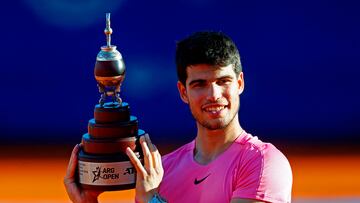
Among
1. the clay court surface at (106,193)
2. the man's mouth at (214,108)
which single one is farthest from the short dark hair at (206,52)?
the clay court surface at (106,193)

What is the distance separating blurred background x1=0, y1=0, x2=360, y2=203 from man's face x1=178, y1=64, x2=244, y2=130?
7.94 m

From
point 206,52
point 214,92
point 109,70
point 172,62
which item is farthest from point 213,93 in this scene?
point 172,62

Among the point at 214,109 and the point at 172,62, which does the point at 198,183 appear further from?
the point at 172,62

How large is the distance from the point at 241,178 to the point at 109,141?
64 cm

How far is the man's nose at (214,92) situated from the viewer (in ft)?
12.0

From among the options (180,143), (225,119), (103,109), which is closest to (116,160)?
(103,109)

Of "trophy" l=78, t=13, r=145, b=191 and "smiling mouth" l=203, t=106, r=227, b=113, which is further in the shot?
"trophy" l=78, t=13, r=145, b=191

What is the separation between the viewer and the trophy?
12.8 ft

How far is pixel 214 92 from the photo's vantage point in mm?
3648

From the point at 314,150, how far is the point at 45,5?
3.99 meters

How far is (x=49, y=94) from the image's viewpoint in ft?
39.6

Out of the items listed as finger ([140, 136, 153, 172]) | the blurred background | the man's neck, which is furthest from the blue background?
finger ([140, 136, 153, 172])

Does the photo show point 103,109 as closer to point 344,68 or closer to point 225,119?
point 225,119

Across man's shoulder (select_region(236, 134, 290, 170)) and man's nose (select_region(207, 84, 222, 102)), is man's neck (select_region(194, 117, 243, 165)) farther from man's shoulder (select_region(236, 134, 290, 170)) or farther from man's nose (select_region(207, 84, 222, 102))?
man's nose (select_region(207, 84, 222, 102))
